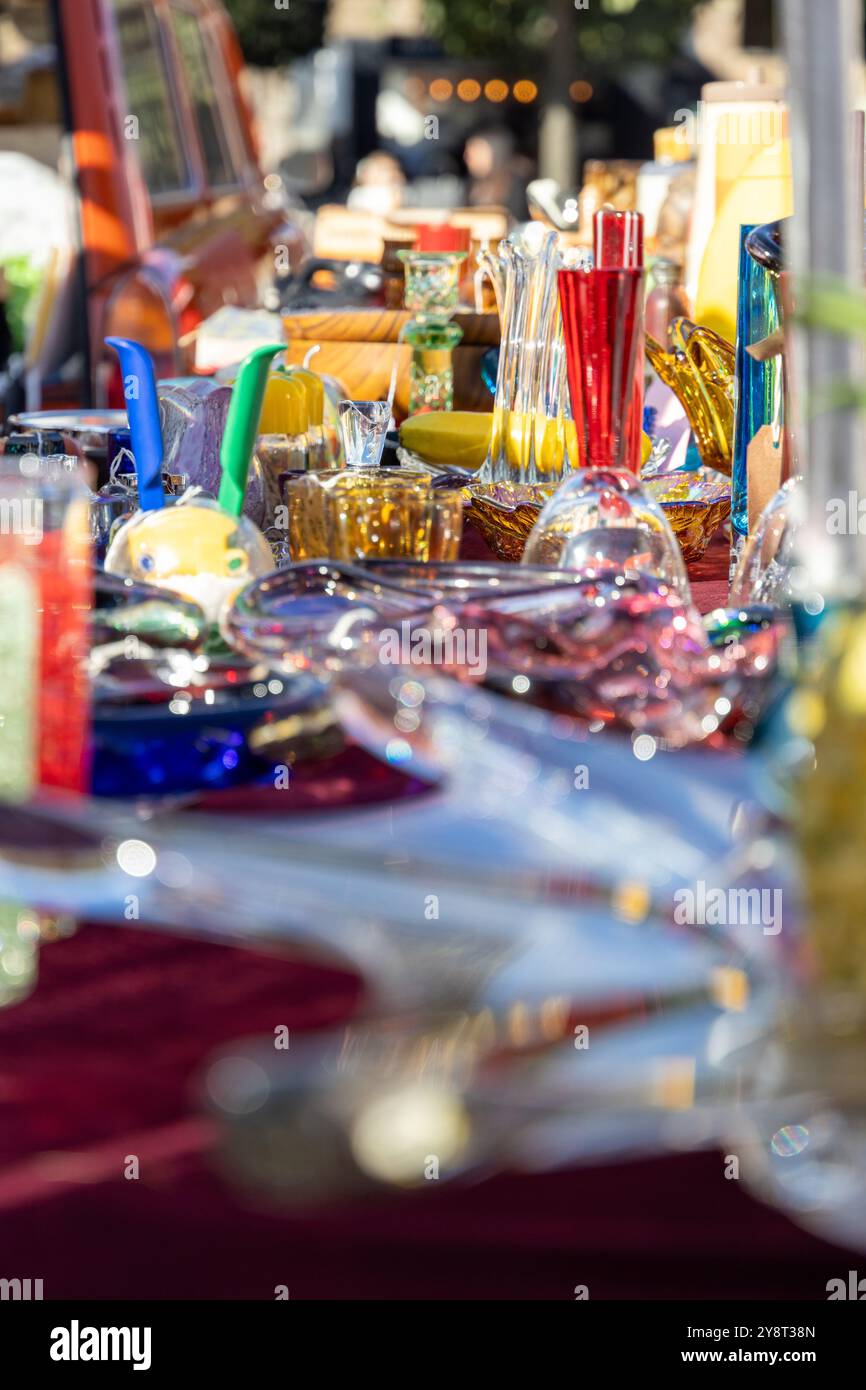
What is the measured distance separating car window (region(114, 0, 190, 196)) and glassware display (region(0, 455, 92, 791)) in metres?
3.79

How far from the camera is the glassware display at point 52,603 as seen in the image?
777 millimetres

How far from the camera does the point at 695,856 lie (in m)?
0.63

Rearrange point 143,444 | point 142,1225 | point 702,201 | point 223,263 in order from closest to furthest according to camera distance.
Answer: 1. point 142,1225
2. point 143,444
3. point 702,201
4. point 223,263

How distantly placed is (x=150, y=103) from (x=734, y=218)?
3174 mm

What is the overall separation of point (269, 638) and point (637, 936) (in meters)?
0.37

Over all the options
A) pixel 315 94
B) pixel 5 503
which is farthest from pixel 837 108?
pixel 315 94

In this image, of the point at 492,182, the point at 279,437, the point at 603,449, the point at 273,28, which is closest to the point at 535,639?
the point at 603,449

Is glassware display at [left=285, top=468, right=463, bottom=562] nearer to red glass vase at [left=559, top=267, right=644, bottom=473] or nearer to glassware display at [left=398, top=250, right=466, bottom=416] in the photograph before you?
red glass vase at [left=559, top=267, right=644, bottom=473]

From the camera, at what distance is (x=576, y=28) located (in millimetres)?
16406

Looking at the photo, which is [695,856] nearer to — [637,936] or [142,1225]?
[637,936]

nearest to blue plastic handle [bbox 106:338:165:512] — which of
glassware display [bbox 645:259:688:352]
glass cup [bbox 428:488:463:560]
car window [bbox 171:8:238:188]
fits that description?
glass cup [bbox 428:488:463:560]

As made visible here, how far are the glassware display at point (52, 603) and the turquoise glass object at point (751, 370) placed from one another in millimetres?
688

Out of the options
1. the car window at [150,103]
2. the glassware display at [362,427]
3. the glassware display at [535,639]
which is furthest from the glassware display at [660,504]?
the car window at [150,103]

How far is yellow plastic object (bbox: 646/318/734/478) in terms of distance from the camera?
1583mm
